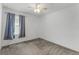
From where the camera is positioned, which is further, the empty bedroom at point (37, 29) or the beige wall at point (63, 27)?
the beige wall at point (63, 27)

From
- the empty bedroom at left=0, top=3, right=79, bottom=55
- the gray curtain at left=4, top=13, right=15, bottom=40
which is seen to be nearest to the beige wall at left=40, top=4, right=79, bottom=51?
the empty bedroom at left=0, top=3, right=79, bottom=55

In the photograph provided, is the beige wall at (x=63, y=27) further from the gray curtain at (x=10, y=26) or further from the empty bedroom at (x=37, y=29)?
the gray curtain at (x=10, y=26)

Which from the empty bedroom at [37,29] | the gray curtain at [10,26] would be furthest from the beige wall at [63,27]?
the gray curtain at [10,26]

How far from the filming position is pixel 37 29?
1.89 m

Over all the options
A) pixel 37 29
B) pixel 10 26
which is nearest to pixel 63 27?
pixel 37 29

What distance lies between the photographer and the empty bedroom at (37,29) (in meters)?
1.71

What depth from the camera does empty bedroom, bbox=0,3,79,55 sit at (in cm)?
171

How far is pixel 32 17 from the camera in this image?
A: 73.0 inches

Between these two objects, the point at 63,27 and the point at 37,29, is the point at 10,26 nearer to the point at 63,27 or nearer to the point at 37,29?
the point at 37,29

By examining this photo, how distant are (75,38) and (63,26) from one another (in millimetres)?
564

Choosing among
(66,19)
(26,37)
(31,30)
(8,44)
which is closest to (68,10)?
(66,19)

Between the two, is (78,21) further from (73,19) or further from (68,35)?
(68,35)

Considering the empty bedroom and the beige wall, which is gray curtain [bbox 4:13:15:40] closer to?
the empty bedroom

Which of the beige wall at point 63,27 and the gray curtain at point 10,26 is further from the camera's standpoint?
the beige wall at point 63,27
